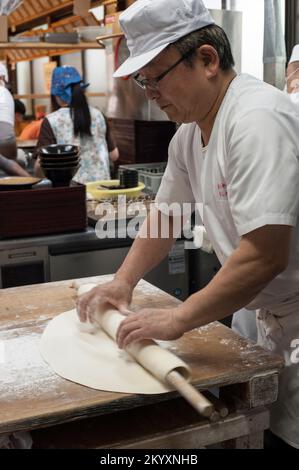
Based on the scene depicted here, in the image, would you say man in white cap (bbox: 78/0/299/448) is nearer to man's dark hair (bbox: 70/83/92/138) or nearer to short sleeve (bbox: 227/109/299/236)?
short sleeve (bbox: 227/109/299/236)

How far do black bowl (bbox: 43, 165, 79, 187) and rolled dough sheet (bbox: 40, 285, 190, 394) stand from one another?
1.09 m

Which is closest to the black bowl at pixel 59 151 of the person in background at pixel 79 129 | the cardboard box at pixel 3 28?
the person in background at pixel 79 129

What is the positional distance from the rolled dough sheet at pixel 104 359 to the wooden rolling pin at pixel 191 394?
0.03 metres

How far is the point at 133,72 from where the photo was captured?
1360 mm


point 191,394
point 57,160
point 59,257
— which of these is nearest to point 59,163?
point 57,160

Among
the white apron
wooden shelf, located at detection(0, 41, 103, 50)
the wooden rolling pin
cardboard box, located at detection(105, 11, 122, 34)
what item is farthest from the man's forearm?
wooden shelf, located at detection(0, 41, 103, 50)

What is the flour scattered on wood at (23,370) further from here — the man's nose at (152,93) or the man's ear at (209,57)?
the man's ear at (209,57)

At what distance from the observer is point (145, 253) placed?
1.79m

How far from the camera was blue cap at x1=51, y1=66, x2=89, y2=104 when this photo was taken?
4.20 metres

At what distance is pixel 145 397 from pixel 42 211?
1531mm

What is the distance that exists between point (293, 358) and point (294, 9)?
274 centimetres

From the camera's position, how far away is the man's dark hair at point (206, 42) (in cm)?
134
